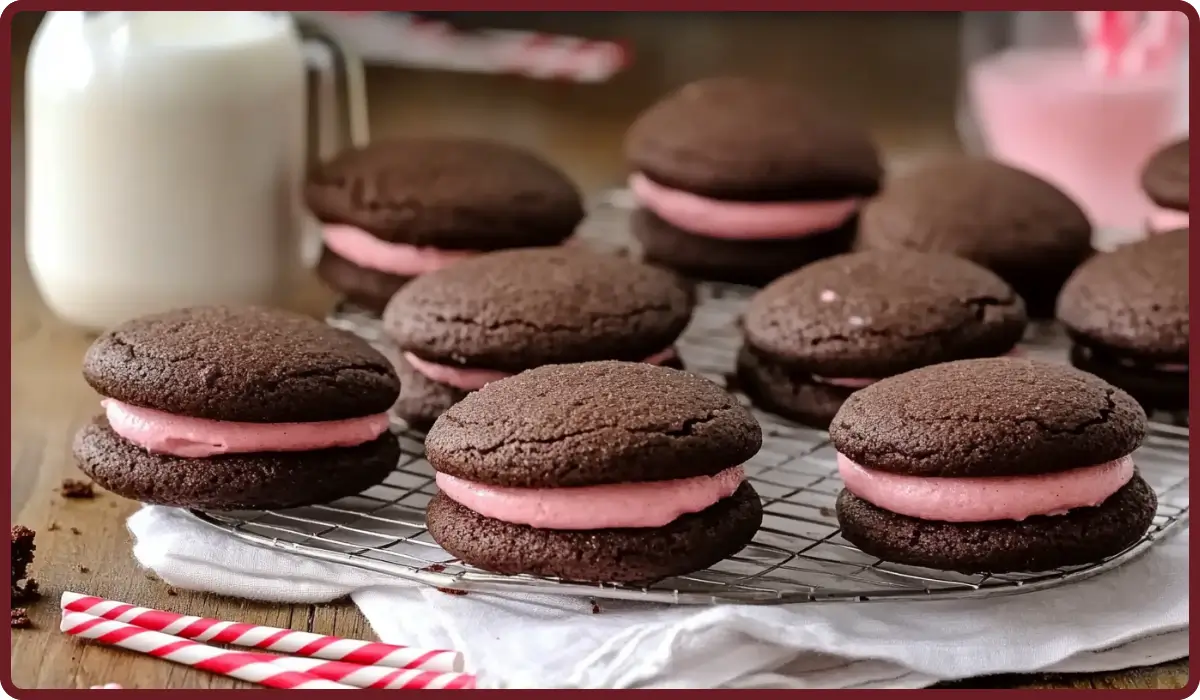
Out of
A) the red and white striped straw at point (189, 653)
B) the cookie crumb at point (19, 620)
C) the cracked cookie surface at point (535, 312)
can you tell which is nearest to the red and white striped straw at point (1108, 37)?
the cracked cookie surface at point (535, 312)

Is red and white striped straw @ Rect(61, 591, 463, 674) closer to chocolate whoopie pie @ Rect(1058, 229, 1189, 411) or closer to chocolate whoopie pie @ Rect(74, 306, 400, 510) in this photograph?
chocolate whoopie pie @ Rect(74, 306, 400, 510)

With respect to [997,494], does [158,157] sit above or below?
above

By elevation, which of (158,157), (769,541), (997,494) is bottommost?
(769,541)

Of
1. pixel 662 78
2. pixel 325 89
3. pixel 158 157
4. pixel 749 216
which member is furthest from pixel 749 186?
pixel 662 78

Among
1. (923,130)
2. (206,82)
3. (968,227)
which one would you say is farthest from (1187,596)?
(923,130)

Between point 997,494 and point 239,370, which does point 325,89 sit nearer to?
point 239,370

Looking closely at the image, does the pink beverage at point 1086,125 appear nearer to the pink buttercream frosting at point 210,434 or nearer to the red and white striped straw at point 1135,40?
the red and white striped straw at point 1135,40
